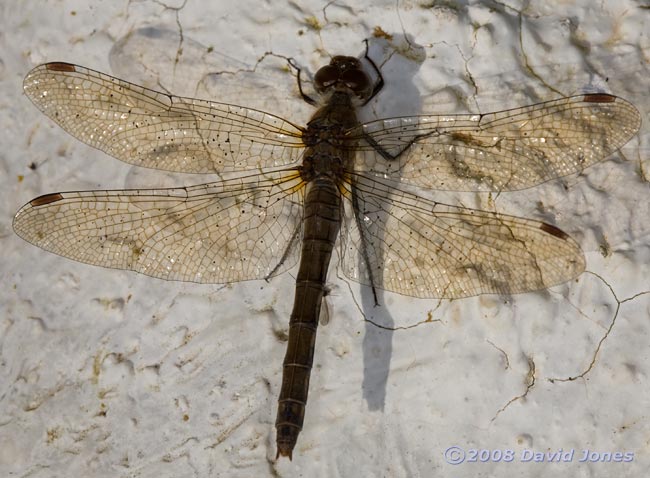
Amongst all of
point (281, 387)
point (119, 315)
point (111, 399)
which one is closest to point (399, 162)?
point (281, 387)

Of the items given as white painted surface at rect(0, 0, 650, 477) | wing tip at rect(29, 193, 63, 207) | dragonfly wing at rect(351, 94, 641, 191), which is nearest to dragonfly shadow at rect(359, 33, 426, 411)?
white painted surface at rect(0, 0, 650, 477)

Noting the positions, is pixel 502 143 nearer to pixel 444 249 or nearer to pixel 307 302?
pixel 444 249

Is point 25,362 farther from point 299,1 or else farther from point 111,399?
point 299,1

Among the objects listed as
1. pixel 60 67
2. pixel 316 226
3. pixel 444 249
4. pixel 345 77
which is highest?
pixel 345 77

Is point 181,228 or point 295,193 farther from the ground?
point 295,193

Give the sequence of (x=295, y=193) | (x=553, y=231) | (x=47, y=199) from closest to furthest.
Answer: (x=553, y=231) < (x=47, y=199) < (x=295, y=193)

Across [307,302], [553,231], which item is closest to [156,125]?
[307,302]

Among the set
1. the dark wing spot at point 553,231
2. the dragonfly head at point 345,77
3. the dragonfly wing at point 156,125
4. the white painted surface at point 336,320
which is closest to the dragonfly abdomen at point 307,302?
the white painted surface at point 336,320

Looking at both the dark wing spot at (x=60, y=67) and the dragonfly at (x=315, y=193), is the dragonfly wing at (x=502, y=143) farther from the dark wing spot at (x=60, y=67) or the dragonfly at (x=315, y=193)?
the dark wing spot at (x=60, y=67)

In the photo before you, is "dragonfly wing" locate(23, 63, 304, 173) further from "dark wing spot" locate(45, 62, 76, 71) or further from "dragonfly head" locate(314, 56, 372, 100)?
"dragonfly head" locate(314, 56, 372, 100)
